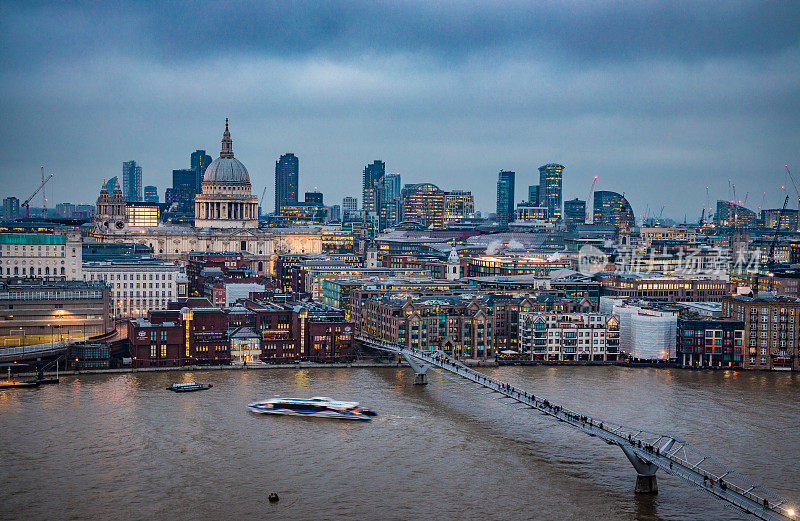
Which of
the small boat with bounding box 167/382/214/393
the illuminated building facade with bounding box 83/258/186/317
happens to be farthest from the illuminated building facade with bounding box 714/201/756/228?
the small boat with bounding box 167/382/214/393

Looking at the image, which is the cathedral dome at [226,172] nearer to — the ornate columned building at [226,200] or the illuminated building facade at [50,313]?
the ornate columned building at [226,200]

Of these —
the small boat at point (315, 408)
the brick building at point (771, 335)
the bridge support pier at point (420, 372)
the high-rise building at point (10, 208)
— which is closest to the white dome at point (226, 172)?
the bridge support pier at point (420, 372)

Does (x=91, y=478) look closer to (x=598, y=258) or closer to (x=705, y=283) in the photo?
(x=705, y=283)

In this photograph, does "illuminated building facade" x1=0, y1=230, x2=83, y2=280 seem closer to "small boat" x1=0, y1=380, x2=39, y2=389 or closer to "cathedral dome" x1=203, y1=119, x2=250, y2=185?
"small boat" x1=0, y1=380, x2=39, y2=389

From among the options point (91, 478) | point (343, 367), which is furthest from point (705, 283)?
point (91, 478)

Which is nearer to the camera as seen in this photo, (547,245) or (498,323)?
(498,323)

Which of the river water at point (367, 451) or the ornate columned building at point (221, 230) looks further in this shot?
the ornate columned building at point (221, 230)

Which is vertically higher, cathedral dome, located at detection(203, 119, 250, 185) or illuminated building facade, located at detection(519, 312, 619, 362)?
cathedral dome, located at detection(203, 119, 250, 185)
